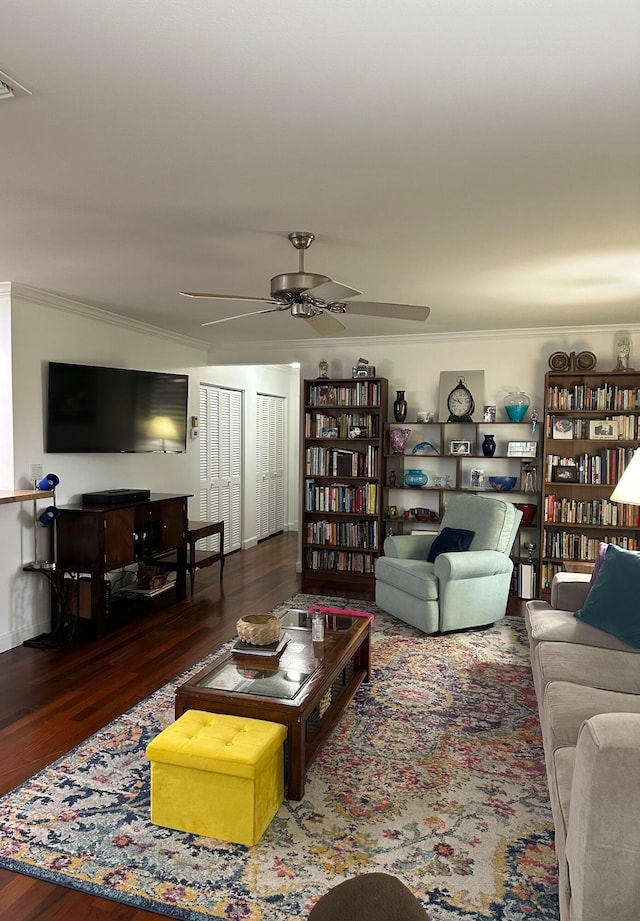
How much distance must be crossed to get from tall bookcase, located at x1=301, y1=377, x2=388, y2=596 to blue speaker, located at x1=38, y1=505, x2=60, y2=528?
2.61 meters

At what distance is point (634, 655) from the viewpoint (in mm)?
2939

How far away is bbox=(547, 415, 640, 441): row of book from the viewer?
221 inches

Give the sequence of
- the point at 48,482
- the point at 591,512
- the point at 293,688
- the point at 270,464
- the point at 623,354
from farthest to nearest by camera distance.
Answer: the point at 270,464
the point at 591,512
the point at 623,354
the point at 48,482
the point at 293,688

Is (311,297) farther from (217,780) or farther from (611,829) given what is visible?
(611,829)

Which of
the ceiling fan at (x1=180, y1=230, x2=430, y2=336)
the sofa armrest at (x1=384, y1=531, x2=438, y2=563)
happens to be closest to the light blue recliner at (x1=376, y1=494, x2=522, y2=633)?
the sofa armrest at (x1=384, y1=531, x2=438, y2=563)

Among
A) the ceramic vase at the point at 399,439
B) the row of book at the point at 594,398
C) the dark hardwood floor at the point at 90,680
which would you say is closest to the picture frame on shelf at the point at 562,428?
the row of book at the point at 594,398

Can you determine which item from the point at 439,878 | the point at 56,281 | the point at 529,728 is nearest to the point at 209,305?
the point at 56,281

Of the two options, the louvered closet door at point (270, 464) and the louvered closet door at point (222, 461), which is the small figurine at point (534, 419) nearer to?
the louvered closet door at point (222, 461)

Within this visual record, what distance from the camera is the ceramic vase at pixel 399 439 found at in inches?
250

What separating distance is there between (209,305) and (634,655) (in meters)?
3.79

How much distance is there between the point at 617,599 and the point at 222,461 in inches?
205

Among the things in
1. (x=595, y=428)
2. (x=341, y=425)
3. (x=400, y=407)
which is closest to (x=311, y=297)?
(x=400, y=407)

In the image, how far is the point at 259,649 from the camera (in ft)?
10.6

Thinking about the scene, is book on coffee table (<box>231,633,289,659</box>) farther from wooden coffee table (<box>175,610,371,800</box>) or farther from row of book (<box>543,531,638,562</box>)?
row of book (<box>543,531,638,562</box>)
